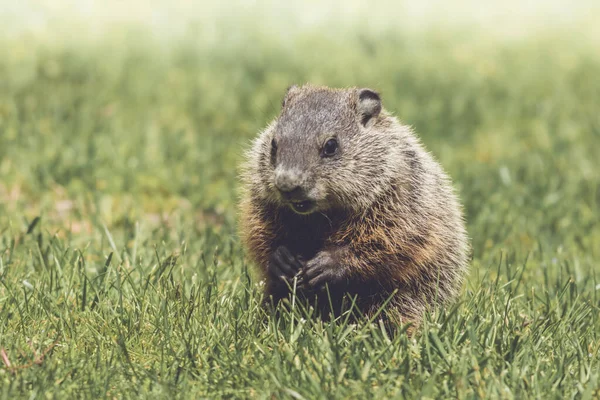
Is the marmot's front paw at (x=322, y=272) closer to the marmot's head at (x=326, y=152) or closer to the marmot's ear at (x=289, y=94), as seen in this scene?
the marmot's head at (x=326, y=152)

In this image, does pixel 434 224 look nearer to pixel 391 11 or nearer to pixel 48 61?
pixel 48 61

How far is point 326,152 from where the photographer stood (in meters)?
4.06

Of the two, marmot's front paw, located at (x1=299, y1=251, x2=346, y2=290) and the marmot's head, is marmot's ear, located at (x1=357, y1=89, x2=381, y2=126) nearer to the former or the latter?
the marmot's head

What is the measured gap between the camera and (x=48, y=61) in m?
8.82

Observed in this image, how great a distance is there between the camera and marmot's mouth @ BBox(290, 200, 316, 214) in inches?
155

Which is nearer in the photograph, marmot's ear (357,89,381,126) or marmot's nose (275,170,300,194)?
marmot's nose (275,170,300,194)

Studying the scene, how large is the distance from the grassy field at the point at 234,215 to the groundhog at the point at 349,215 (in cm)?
20

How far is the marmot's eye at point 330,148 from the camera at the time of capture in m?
4.06

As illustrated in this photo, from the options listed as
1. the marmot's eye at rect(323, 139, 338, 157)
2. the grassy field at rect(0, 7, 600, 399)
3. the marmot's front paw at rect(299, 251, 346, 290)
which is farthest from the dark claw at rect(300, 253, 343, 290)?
the marmot's eye at rect(323, 139, 338, 157)

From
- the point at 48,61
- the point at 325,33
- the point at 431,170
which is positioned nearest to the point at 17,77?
the point at 48,61

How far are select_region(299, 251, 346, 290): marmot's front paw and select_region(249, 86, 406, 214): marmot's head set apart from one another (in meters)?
0.23

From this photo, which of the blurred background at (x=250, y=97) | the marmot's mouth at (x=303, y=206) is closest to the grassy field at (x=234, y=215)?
the blurred background at (x=250, y=97)

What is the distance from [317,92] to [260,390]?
1.64 metres

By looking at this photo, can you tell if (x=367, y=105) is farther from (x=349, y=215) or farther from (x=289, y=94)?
(x=349, y=215)
